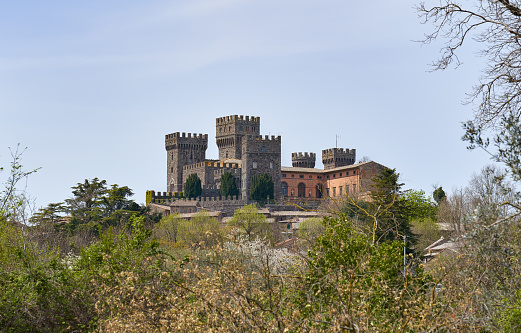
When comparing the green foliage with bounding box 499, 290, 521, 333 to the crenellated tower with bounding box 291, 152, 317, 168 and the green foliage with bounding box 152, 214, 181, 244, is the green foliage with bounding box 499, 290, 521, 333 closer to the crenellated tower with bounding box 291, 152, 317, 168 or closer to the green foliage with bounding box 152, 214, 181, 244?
the green foliage with bounding box 152, 214, 181, 244

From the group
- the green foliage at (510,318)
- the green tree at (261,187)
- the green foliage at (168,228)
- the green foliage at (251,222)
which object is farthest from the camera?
the green tree at (261,187)

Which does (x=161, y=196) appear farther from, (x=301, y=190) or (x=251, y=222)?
(x=251, y=222)

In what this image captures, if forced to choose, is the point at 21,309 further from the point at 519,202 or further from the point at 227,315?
the point at 519,202

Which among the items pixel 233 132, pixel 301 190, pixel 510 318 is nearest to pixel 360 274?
pixel 510 318

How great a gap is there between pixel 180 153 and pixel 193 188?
14.0 metres

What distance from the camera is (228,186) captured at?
84188mm

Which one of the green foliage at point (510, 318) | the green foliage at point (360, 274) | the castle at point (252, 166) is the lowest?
the green foliage at point (510, 318)

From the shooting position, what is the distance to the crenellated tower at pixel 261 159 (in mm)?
85438

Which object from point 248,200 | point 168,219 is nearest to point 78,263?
point 168,219

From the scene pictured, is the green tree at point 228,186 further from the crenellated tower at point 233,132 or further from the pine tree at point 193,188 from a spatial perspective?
the crenellated tower at point 233,132

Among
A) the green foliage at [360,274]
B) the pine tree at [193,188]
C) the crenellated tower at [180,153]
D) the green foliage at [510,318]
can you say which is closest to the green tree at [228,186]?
the pine tree at [193,188]

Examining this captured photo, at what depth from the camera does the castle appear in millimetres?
85875

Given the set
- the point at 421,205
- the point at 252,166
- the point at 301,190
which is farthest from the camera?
the point at 301,190

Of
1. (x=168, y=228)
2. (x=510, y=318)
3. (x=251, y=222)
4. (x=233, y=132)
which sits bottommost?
(x=510, y=318)
